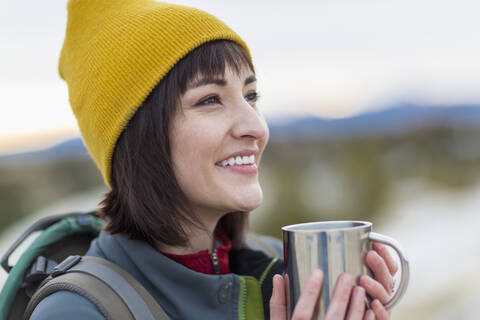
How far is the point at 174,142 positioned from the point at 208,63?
12.0 inches

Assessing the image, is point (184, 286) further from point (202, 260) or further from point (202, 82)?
point (202, 82)

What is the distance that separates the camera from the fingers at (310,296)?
1.29 metres

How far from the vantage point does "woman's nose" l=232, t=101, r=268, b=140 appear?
173cm

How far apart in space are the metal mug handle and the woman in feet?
1.70

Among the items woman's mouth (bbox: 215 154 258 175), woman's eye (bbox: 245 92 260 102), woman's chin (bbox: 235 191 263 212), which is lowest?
woman's chin (bbox: 235 191 263 212)

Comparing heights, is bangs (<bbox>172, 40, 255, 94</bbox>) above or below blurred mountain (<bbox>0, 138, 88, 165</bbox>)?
above

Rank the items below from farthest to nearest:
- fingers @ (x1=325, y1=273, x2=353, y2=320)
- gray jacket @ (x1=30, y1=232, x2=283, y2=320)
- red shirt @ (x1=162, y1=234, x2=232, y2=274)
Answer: red shirt @ (x1=162, y1=234, x2=232, y2=274), gray jacket @ (x1=30, y1=232, x2=283, y2=320), fingers @ (x1=325, y1=273, x2=353, y2=320)

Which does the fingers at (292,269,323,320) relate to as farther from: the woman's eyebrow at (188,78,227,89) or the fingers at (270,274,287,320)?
the woman's eyebrow at (188,78,227,89)

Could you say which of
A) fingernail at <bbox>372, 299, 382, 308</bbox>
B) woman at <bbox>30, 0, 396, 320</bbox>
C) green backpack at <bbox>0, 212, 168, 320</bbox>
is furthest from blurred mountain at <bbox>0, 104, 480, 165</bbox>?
fingernail at <bbox>372, 299, 382, 308</bbox>

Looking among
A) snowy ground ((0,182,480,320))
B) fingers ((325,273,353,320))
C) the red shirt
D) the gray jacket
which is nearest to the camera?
fingers ((325,273,353,320))

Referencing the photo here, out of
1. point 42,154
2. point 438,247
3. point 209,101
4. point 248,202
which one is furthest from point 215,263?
point 42,154

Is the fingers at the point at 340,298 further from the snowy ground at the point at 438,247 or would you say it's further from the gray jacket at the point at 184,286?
the snowy ground at the point at 438,247

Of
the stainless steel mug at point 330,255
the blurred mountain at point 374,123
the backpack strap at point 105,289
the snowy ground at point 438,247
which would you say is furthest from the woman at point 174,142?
the blurred mountain at point 374,123

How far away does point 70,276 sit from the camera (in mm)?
1530
